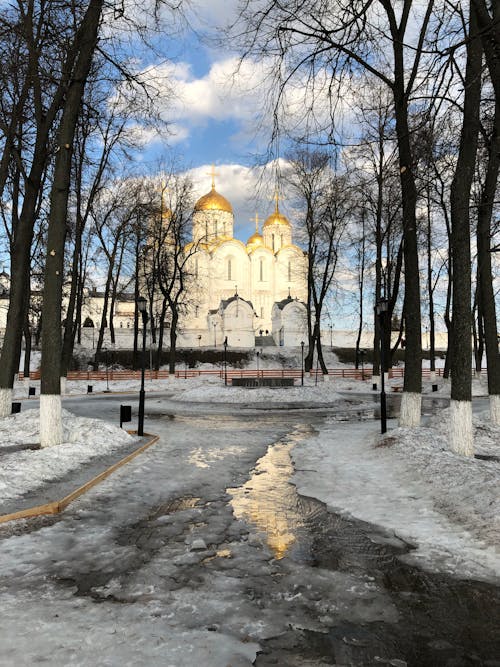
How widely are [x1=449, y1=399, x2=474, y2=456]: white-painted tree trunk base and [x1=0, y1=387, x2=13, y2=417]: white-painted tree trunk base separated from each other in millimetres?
10527

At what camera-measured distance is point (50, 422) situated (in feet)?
30.6

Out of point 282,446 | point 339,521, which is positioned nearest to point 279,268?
point 282,446

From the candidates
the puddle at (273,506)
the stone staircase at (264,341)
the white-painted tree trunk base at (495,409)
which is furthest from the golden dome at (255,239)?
the puddle at (273,506)

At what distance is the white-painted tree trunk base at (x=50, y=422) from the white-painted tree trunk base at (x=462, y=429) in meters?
7.33

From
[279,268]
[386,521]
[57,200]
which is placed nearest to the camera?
[386,521]

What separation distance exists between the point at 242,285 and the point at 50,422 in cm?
6258

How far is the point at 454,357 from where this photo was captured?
918 centimetres

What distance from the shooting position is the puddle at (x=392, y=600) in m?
2.97

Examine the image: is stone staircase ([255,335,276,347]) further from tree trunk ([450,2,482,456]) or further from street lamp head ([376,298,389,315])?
tree trunk ([450,2,482,456])

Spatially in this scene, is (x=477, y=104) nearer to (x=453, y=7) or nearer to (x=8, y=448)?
(x=453, y=7)

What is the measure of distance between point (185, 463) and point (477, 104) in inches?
330

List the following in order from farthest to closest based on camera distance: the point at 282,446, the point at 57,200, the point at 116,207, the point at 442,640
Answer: the point at 116,207 → the point at 282,446 → the point at 57,200 → the point at 442,640

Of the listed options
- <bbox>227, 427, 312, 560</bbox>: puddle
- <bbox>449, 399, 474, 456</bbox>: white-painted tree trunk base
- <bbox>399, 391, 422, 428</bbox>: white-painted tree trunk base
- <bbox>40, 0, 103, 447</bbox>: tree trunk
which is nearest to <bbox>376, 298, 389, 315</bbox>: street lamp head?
<bbox>399, 391, 422, 428</bbox>: white-painted tree trunk base

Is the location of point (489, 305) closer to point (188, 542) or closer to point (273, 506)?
point (273, 506)
